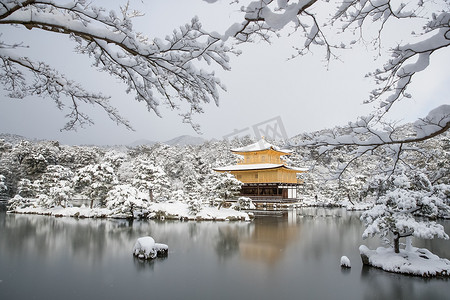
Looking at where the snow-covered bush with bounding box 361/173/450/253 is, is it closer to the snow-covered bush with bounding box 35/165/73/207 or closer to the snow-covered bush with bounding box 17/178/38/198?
the snow-covered bush with bounding box 35/165/73/207

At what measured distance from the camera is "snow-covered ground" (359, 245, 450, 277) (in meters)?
6.18

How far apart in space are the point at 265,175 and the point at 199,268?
1524 cm

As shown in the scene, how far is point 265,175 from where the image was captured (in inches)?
854

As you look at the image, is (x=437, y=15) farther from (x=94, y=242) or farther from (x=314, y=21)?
(x=94, y=242)

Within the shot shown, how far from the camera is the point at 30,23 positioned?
2.86 meters

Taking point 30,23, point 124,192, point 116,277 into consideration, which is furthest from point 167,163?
point 30,23

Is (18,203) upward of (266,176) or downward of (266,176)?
downward

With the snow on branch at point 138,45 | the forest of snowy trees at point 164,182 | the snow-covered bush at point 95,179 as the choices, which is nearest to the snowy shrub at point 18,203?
the forest of snowy trees at point 164,182

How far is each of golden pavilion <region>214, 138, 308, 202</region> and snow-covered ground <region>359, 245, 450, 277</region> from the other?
1317cm

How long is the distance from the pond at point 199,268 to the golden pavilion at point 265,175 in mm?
9294

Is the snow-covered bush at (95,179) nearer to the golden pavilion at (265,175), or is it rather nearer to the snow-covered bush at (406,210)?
the golden pavilion at (265,175)

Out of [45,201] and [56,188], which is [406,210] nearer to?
[56,188]

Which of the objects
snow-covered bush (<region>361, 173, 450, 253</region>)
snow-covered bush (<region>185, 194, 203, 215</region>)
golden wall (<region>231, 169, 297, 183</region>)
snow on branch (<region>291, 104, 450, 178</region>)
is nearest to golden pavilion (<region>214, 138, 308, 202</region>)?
golden wall (<region>231, 169, 297, 183</region>)

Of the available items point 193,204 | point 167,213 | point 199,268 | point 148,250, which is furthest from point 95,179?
point 199,268
